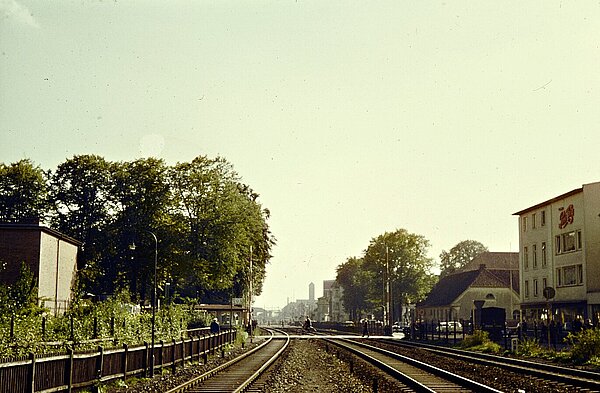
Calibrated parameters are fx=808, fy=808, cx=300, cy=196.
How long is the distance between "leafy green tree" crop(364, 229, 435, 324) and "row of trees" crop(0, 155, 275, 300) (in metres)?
43.7

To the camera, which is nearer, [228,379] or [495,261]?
[228,379]

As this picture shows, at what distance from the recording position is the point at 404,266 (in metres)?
127

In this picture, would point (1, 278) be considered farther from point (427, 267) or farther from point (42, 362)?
point (427, 267)

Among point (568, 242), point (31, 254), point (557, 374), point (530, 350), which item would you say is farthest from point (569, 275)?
point (31, 254)

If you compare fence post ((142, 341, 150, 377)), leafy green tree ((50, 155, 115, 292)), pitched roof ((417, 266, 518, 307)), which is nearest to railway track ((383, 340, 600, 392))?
fence post ((142, 341, 150, 377))

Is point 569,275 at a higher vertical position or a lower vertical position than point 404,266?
lower

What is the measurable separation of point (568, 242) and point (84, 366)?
183 ft

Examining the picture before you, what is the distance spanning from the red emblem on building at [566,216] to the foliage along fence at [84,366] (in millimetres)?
42867

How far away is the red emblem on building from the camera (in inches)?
2694

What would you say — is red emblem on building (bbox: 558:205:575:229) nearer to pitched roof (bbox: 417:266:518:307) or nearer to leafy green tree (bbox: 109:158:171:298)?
leafy green tree (bbox: 109:158:171:298)

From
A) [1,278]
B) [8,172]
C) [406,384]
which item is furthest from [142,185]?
[406,384]

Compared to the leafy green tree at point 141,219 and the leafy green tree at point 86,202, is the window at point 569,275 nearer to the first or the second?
the leafy green tree at point 141,219

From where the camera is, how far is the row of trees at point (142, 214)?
254 ft

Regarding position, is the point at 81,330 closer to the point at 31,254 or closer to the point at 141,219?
the point at 31,254
